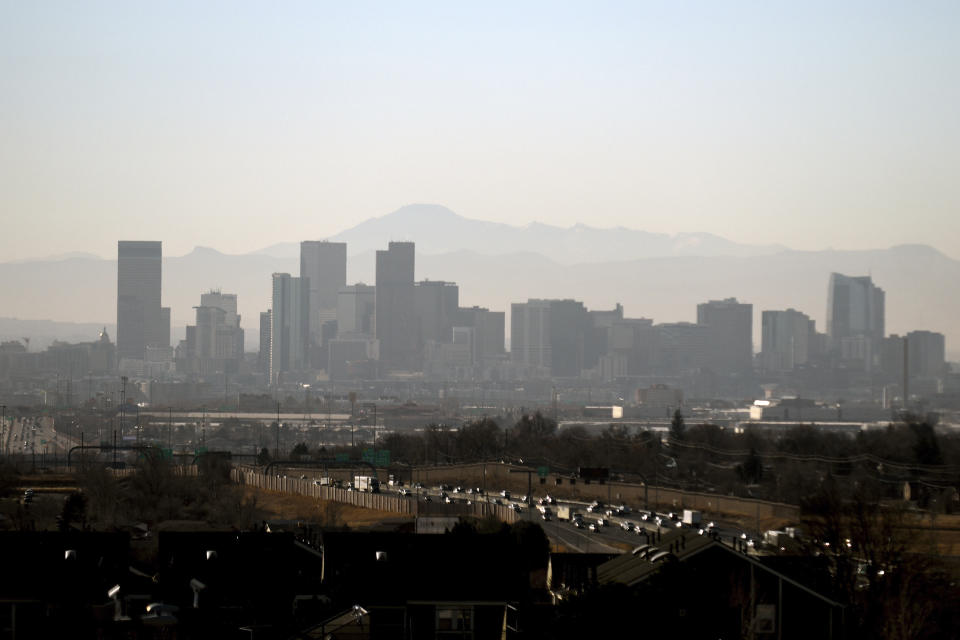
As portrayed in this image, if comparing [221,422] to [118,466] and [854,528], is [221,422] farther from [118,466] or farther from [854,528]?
[854,528]

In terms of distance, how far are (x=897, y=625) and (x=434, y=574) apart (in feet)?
16.7

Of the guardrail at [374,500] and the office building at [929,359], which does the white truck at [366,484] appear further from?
the office building at [929,359]

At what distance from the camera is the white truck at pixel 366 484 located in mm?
41562

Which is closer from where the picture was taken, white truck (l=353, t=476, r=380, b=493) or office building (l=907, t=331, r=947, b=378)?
white truck (l=353, t=476, r=380, b=493)

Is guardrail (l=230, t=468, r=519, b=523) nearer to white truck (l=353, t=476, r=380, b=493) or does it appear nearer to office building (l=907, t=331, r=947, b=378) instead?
white truck (l=353, t=476, r=380, b=493)

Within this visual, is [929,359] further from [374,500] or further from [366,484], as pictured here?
[374,500]

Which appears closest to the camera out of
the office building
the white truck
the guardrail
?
the guardrail

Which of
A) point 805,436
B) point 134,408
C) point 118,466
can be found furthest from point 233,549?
point 134,408

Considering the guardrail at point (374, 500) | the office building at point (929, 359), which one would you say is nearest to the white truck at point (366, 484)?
the guardrail at point (374, 500)

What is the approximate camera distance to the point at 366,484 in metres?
44.2

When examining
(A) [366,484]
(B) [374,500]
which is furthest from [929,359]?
(B) [374,500]

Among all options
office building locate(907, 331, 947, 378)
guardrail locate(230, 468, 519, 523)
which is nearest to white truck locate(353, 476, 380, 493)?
guardrail locate(230, 468, 519, 523)

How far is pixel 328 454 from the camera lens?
2445 inches

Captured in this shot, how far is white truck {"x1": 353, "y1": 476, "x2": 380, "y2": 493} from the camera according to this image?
4156 cm
